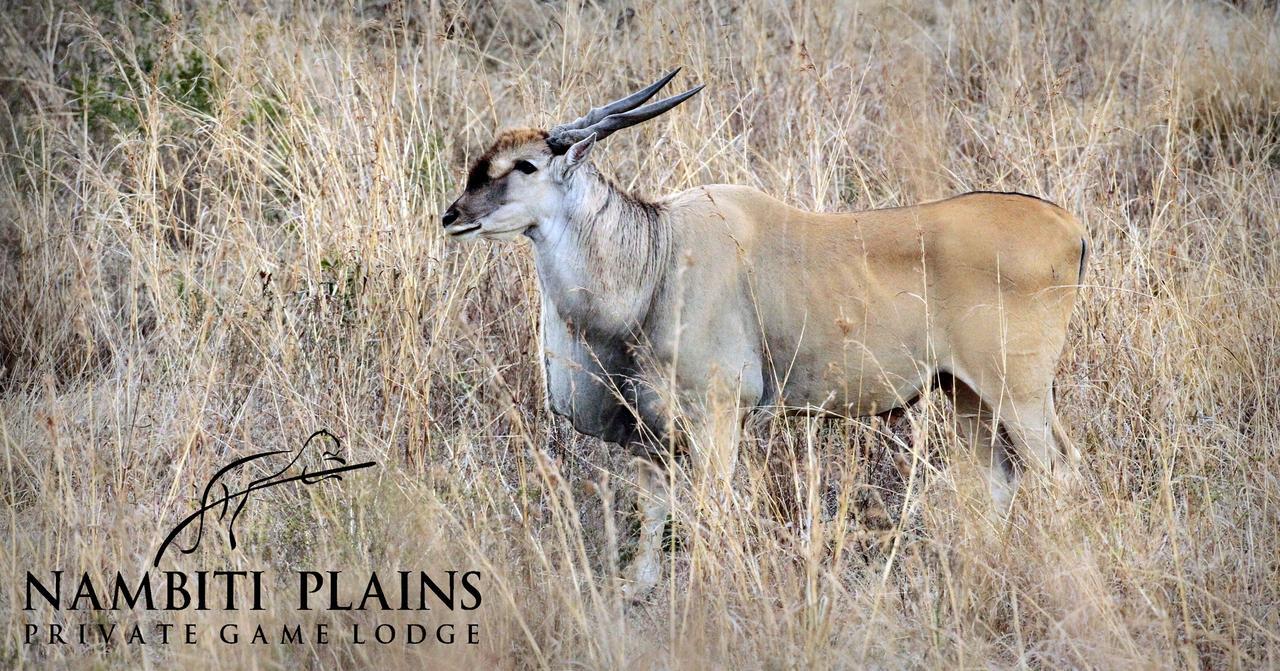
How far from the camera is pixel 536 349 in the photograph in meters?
6.00

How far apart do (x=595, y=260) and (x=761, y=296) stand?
2.21 feet

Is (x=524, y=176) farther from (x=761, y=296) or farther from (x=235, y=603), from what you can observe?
(x=235, y=603)

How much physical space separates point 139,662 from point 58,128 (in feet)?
14.3

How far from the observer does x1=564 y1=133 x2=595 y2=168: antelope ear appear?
5.00 meters

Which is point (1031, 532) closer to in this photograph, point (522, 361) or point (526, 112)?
point (522, 361)

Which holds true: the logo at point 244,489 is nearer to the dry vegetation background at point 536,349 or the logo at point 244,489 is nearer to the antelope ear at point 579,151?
the dry vegetation background at point 536,349

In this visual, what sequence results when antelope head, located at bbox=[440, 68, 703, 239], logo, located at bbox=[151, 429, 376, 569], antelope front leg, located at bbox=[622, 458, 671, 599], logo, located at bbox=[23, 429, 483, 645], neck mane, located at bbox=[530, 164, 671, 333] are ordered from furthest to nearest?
neck mane, located at bbox=[530, 164, 671, 333] < antelope head, located at bbox=[440, 68, 703, 239] < antelope front leg, located at bbox=[622, 458, 671, 599] < logo, located at bbox=[151, 429, 376, 569] < logo, located at bbox=[23, 429, 483, 645]

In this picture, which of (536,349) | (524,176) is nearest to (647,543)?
(536,349)

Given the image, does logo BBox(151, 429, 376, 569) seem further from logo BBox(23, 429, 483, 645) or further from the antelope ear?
the antelope ear

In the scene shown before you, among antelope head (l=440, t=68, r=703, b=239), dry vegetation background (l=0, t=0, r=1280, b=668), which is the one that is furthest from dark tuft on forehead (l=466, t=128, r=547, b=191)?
dry vegetation background (l=0, t=0, r=1280, b=668)

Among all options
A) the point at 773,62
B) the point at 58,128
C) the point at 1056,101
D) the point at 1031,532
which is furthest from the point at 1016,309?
the point at 58,128

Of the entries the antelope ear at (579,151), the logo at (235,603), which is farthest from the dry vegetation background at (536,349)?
the antelope ear at (579,151)

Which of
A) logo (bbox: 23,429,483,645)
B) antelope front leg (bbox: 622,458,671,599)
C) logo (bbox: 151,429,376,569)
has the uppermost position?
logo (bbox: 151,429,376,569)

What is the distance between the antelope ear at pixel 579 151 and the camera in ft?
16.4
